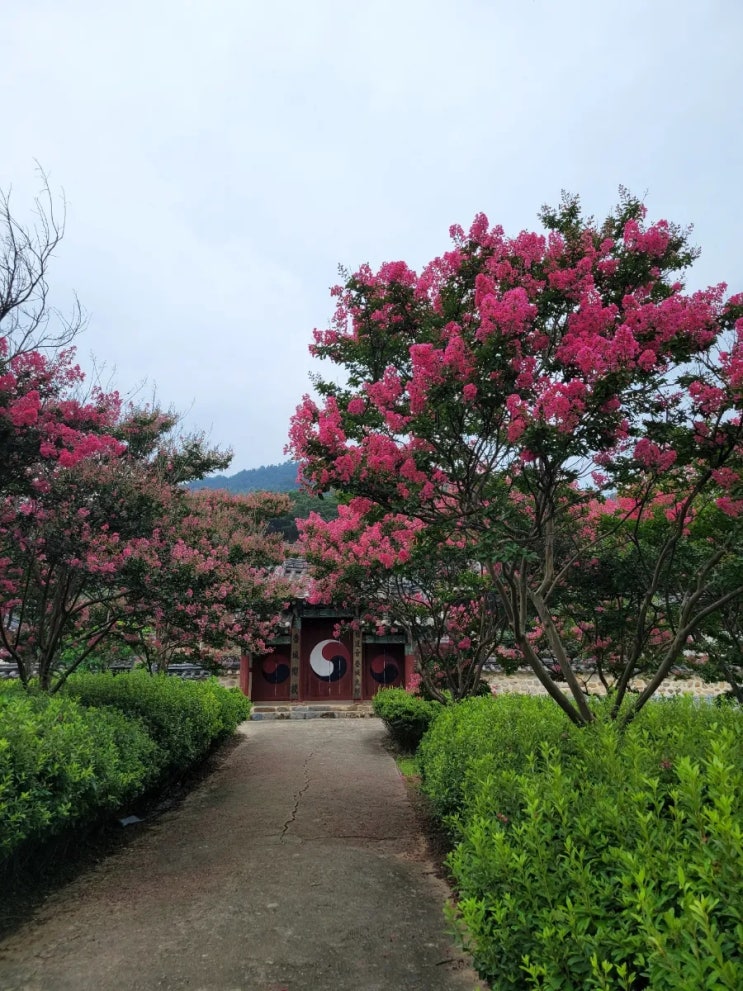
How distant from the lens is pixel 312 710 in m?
18.6

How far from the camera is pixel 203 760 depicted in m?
10.4

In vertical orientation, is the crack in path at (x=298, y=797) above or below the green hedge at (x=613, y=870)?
below

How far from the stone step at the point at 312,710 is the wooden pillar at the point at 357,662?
14.1 inches

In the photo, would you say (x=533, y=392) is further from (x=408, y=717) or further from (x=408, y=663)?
(x=408, y=663)

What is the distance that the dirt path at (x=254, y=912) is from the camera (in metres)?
3.47

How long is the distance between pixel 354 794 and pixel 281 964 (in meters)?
5.13

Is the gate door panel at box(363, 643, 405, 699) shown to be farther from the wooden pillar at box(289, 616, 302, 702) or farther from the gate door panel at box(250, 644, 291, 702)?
the gate door panel at box(250, 644, 291, 702)

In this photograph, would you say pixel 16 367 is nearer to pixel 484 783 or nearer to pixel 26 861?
pixel 26 861

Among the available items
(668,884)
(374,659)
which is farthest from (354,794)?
(374,659)

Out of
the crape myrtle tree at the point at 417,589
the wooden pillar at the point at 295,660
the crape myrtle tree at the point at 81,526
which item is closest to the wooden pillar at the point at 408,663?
the wooden pillar at the point at 295,660

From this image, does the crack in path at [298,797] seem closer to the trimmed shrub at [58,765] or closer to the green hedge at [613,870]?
the trimmed shrub at [58,765]

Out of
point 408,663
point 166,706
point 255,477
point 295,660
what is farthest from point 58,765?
point 255,477

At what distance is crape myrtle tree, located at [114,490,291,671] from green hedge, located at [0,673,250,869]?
3.29 ft

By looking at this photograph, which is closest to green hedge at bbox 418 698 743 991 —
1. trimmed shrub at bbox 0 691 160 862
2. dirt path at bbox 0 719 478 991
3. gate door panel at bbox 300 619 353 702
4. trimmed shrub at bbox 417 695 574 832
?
trimmed shrub at bbox 417 695 574 832
